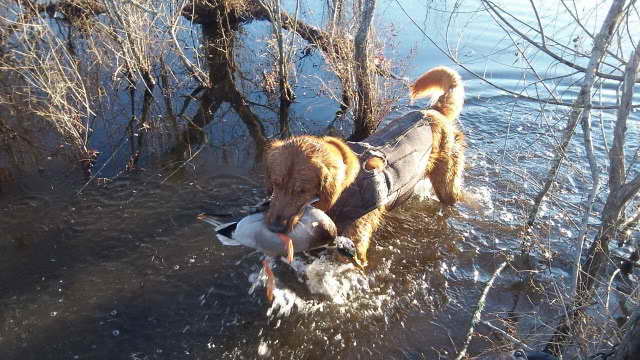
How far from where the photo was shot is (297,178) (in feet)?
10.0

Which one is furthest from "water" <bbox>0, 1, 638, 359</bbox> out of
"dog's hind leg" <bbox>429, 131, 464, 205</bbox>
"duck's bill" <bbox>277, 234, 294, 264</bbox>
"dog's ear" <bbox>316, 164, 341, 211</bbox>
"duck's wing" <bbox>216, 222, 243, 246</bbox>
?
"dog's ear" <bbox>316, 164, 341, 211</bbox>

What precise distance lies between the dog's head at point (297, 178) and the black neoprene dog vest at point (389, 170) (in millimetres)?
465

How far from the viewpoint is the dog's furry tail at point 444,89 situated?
192 inches

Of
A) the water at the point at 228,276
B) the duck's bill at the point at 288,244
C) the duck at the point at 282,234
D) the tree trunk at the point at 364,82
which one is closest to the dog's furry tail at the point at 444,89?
the water at the point at 228,276

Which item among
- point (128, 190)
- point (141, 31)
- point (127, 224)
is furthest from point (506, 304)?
point (141, 31)

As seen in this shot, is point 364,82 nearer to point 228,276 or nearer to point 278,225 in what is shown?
point 228,276

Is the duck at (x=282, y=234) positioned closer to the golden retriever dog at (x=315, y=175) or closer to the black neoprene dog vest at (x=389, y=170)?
the golden retriever dog at (x=315, y=175)

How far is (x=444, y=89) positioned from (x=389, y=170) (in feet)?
5.47

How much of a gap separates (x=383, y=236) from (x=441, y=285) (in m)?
0.88

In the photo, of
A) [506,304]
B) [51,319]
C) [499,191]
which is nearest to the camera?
[51,319]

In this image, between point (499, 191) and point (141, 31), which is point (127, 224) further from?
point (499, 191)

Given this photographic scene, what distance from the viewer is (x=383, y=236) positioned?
490 centimetres

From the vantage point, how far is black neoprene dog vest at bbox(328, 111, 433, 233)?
3.66 metres

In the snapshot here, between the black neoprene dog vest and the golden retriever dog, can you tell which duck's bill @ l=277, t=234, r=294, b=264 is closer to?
the golden retriever dog
